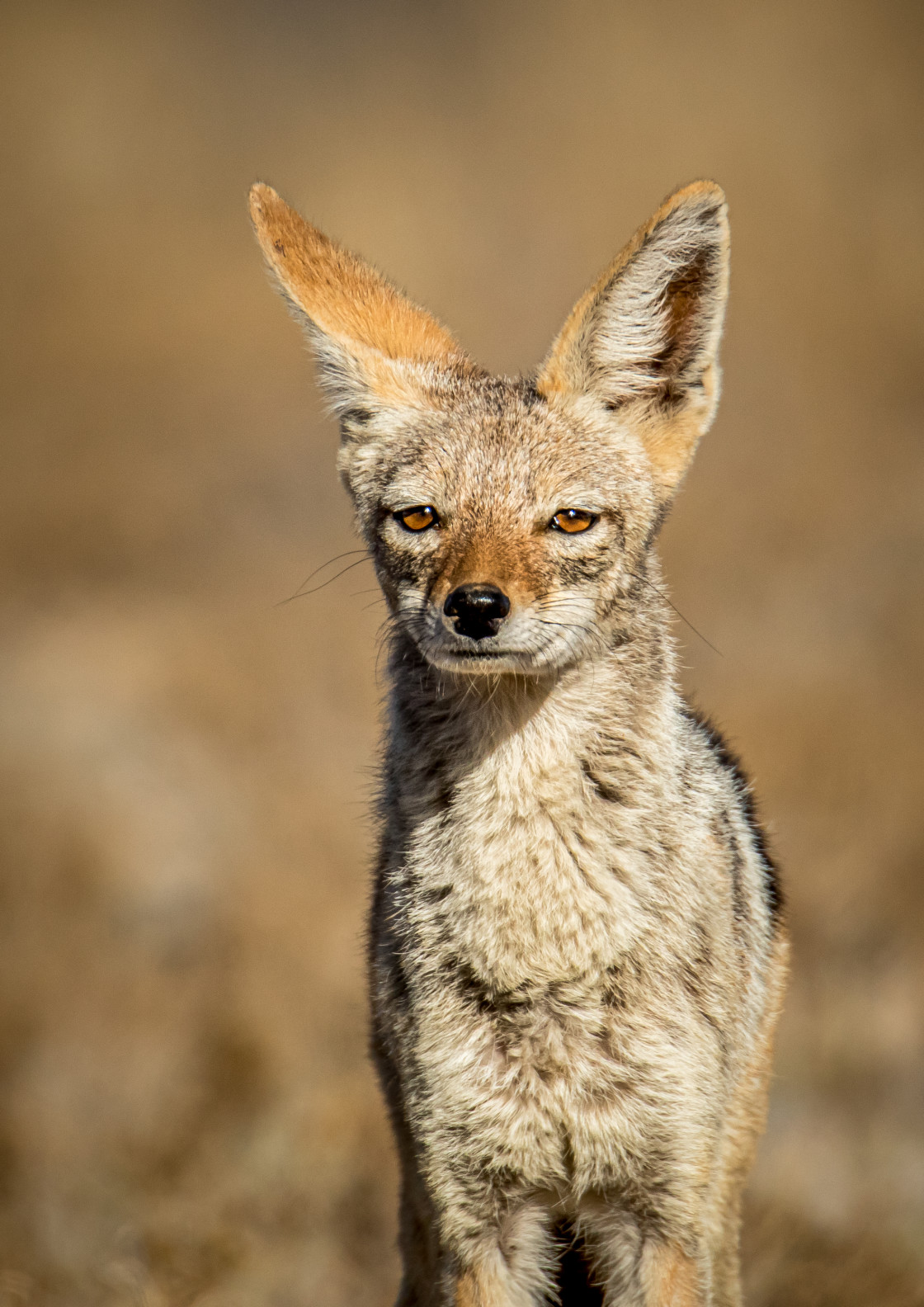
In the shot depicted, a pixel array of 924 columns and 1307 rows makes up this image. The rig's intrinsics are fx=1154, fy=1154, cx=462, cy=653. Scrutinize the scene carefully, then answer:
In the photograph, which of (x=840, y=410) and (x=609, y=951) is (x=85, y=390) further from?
(x=609, y=951)

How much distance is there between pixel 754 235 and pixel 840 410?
262 centimetres

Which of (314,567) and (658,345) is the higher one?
(658,345)

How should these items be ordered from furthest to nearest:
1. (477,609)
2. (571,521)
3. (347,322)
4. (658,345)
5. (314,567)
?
(314,567) → (347,322) → (658,345) → (571,521) → (477,609)

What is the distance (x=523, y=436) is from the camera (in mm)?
3615

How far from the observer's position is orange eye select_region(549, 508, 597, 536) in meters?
3.44

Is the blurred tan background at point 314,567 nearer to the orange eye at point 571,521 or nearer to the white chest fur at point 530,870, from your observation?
the white chest fur at point 530,870

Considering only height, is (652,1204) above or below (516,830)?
below

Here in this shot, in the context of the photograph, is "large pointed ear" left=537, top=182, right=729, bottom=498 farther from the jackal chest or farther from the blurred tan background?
the blurred tan background

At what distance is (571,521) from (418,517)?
469 mm

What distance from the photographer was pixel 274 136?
638 inches

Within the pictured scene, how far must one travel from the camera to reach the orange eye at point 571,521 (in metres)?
3.44

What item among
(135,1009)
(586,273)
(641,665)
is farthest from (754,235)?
(641,665)

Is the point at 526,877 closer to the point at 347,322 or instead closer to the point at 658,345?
the point at 658,345

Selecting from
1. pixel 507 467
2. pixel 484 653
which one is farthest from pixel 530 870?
pixel 507 467
